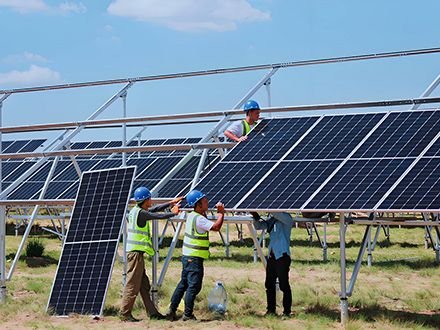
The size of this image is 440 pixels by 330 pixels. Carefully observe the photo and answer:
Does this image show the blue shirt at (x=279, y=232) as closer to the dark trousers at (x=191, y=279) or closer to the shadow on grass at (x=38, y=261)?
the dark trousers at (x=191, y=279)

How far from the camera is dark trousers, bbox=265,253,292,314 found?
37.8ft

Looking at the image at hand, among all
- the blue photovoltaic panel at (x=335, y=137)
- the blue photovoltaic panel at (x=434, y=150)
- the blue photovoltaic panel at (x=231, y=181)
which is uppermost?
the blue photovoltaic panel at (x=335, y=137)

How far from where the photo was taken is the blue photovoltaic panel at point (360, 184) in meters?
10.0

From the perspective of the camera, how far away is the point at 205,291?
1466cm

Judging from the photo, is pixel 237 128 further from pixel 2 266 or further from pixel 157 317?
pixel 2 266

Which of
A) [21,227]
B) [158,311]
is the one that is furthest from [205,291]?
[21,227]

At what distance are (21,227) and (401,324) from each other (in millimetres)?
26216

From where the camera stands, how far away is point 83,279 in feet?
40.2

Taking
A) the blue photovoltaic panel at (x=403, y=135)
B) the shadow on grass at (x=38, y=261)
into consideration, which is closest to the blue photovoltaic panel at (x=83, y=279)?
the blue photovoltaic panel at (x=403, y=135)

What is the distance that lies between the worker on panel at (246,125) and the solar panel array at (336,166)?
165 mm

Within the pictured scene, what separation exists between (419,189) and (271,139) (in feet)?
9.69

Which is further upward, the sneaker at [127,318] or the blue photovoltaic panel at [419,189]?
the blue photovoltaic panel at [419,189]

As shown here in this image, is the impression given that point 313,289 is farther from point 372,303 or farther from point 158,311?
point 158,311

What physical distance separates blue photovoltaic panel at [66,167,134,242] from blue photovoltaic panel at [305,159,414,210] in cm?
322
